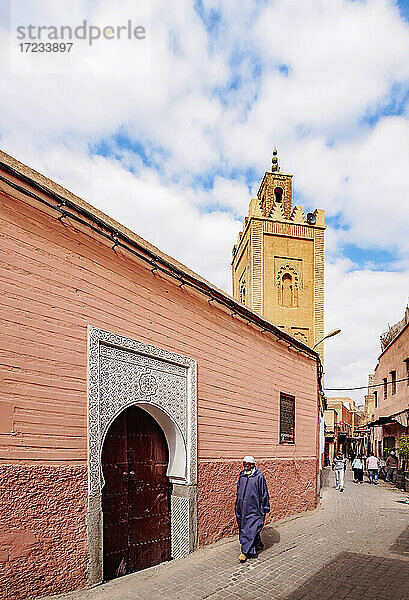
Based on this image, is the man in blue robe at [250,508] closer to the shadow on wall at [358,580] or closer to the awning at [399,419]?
the shadow on wall at [358,580]

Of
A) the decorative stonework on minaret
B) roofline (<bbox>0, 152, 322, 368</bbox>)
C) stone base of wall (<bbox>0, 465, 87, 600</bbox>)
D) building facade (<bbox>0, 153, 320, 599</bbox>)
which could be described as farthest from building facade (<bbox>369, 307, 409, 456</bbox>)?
stone base of wall (<bbox>0, 465, 87, 600</bbox>)

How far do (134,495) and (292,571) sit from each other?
7.13ft

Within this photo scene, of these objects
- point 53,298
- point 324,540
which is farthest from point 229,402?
point 53,298

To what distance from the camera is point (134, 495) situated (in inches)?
257

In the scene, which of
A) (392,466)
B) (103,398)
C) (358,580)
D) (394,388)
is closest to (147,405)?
(103,398)

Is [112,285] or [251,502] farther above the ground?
[112,285]

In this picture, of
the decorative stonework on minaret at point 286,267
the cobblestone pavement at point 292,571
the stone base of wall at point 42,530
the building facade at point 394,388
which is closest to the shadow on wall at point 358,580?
the cobblestone pavement at point 292,571

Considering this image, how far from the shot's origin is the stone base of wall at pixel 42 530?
4.54 meters

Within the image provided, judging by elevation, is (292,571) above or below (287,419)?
below

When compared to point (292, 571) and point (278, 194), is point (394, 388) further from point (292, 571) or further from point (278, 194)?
point (292, 571)

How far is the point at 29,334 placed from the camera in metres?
4.96

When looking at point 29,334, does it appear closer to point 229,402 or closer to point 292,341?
point 229,402

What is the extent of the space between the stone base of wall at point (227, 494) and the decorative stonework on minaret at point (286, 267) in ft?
59.4

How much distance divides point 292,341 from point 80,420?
21.9 ft
